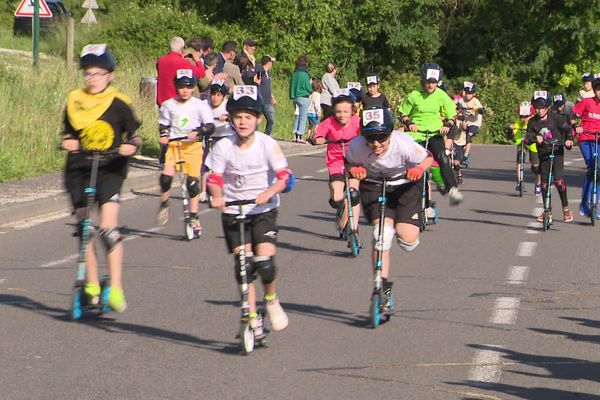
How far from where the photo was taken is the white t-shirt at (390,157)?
9914 mm

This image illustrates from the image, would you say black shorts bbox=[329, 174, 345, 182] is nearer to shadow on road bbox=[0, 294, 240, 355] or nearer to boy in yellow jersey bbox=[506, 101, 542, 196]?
shadow on road bbox=[0, 294, 240, 355]

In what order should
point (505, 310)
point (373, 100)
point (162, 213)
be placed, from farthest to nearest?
point (373, 100) → point (162, 213) → point (505, 310)

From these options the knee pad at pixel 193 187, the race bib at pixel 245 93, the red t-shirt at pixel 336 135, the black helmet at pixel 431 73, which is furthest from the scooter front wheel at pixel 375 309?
the black helmet at pixel 431 73

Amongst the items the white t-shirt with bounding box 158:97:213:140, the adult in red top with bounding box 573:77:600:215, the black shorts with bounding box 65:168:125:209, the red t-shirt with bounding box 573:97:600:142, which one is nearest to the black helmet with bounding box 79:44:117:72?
the black shorts with bounding box 65:168:125:209

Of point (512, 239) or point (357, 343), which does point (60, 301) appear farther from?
point (512, 239)

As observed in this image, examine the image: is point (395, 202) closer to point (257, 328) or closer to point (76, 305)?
point (257, 328)

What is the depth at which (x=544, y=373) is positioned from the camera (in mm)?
8086

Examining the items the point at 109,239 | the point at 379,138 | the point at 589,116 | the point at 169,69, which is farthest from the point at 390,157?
the point at 169,69

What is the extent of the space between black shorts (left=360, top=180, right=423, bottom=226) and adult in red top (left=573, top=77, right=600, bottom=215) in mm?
7122

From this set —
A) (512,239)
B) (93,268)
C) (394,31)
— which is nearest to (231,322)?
(93,268)

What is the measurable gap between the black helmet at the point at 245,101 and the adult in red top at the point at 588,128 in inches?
351

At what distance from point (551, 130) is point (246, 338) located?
30.4 feet

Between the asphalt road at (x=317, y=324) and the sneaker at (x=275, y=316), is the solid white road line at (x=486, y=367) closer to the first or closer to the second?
the asphalt road at (x=317, y=324)

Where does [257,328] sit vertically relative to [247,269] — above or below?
below
